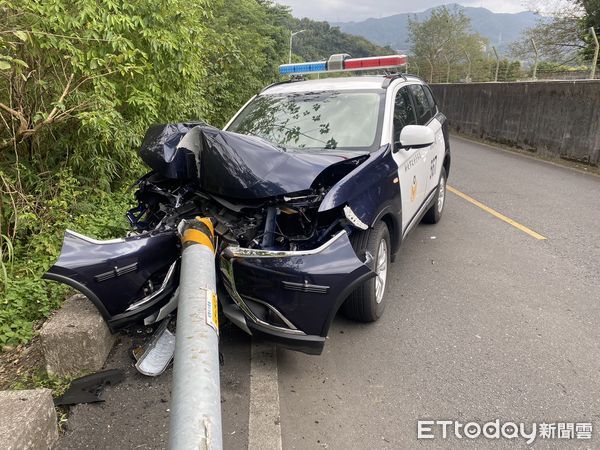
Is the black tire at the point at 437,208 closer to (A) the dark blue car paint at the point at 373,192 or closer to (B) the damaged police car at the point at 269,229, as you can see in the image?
(B) the damaged police car at the point at 269,229

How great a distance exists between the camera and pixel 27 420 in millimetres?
2240

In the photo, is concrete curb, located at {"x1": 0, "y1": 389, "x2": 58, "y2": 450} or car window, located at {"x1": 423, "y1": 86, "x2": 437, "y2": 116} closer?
concrete curb, located at {"x1": 0, "y1": 389, "x2": 58, "y2": 450}

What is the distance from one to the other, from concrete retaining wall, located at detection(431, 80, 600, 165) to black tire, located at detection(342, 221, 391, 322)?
353 inches

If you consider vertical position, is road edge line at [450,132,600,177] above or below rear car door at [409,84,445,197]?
below

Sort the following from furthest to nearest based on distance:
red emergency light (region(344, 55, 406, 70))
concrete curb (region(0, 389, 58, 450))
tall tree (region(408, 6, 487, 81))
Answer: tall tree (region(408, 6, 487, 81))
red emergency light (region(344, 55, 406, 70))
concrete curb (region(0, 389, 58, 450))

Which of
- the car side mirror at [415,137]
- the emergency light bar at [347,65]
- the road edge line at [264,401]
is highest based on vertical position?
the emergency light bar at [347,65]

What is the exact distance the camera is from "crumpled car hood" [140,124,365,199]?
299 cm

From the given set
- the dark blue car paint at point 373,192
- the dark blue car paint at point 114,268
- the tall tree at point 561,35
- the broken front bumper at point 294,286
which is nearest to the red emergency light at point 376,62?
the dark blue car paint at point 373,192

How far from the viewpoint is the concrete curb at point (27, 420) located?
2.16m

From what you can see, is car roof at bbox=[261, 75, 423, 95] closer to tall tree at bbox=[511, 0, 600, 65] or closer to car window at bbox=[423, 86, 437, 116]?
car window at bbox=[423, 86, 437, 116]

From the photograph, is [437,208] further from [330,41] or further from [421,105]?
[330,41]

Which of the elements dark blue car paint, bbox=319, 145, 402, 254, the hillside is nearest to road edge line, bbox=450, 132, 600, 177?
dark blue car paint, bbox=319, 145, 402, 254

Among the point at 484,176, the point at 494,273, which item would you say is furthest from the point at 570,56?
the point at 494,273

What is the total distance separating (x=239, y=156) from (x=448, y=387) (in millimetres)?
1984
